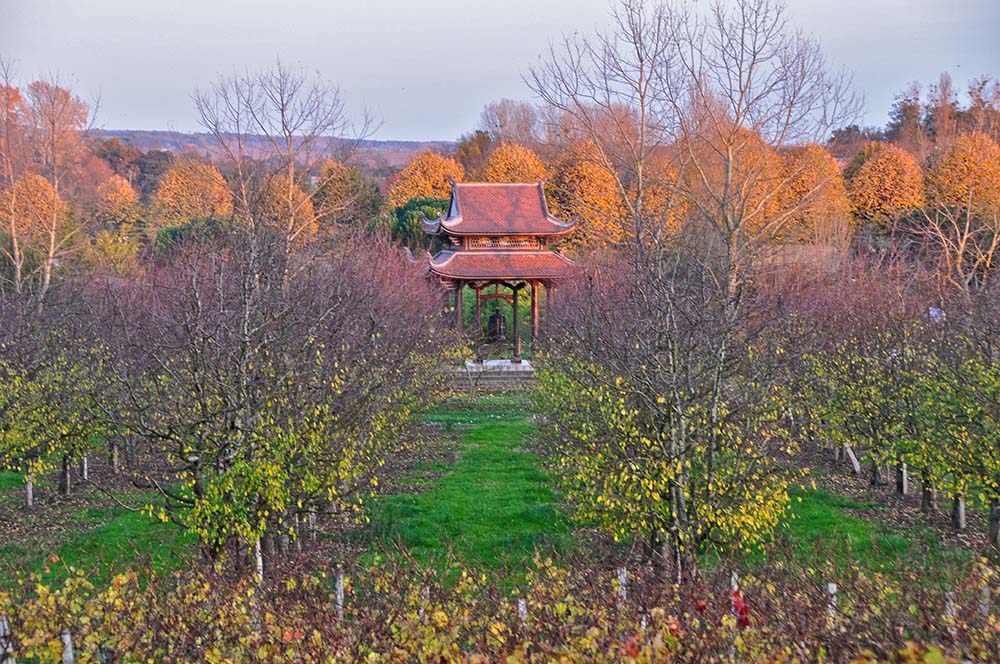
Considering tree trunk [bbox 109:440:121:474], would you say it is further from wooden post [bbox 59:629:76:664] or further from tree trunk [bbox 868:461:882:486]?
tree trunk [bbox 868:461:882:486]

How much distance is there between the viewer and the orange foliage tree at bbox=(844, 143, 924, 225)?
31.1m

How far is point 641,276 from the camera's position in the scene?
823 centimetres

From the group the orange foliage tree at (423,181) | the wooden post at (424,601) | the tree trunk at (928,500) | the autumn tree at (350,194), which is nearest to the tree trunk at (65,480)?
the wooden post at (424,601)

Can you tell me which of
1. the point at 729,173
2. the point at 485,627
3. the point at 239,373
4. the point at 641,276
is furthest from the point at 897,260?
the point at 485,627

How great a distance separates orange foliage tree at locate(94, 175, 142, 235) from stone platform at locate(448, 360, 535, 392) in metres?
19.5

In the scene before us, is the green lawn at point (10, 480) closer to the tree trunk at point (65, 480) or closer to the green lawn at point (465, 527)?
the green lawn at point (465, 527)

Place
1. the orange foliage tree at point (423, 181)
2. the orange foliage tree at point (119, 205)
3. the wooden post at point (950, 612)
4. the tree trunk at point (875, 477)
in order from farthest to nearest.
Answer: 1. the orange foliage tree at point (423, 181)
2. the orange foliage tree at point (119, 205)
3. the tree trunk at point (875, 477)
4. the wooden post at point (950, 612)

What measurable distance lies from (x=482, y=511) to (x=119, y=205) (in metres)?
33.2

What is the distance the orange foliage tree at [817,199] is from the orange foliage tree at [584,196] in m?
6.33

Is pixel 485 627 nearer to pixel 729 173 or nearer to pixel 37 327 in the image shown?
pixel 37 327

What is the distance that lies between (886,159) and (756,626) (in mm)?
31461

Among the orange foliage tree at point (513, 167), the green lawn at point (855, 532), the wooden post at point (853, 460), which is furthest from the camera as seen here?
the orange foliage tree at point (513, 167)

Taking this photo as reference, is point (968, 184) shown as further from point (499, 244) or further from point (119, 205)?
point (119, 205)

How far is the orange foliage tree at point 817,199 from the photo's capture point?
91.2 feet
